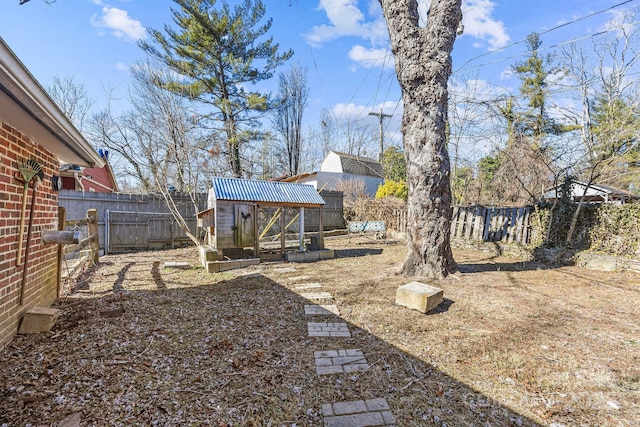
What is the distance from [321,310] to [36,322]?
11.0 feet

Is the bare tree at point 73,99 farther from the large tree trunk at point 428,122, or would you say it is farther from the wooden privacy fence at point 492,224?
the wooden privacy fence at point 492,224

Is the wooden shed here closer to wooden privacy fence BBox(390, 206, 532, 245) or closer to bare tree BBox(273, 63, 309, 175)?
wooden privacy fence BBox(390, 206, 532, 245)

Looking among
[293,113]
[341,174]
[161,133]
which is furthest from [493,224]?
[293,113]

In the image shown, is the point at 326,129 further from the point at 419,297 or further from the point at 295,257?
the point at 419,297

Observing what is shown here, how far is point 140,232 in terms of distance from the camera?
32.5ft

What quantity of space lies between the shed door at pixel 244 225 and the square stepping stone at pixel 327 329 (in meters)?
4.24

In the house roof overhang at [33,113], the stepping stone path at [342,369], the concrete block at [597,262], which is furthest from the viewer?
the concrete block at [597,262]

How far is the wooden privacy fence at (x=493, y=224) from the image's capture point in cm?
833

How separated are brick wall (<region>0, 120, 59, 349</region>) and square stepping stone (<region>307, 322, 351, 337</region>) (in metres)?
3.07

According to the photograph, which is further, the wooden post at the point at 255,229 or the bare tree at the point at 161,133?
the bare tree at the point at 161,133

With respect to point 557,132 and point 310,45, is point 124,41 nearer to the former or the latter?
point 310,45

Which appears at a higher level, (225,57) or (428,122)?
(225,57)

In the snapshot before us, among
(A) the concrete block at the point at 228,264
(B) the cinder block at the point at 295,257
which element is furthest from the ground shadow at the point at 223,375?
(B) the cinder block at the point at 295,257

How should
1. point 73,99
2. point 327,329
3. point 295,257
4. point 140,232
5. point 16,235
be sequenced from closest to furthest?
point 16,235 < point 327,329 < point 295,257 < point 140,232 < point 73,99
